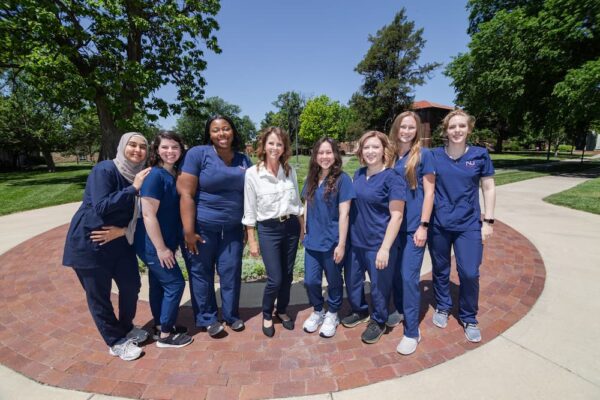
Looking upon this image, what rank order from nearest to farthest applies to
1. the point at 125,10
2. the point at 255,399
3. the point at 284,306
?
the point at 255,399
the point at 284,306
the point at 125,10

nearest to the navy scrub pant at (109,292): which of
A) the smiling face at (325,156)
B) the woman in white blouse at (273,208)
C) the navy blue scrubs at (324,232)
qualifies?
the woman in white blouse at (273,208)

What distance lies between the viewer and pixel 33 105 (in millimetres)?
25438

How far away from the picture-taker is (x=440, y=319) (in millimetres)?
2902

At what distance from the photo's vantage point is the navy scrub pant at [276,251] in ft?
8.69

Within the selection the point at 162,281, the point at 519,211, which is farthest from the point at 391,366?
the point at 519,211

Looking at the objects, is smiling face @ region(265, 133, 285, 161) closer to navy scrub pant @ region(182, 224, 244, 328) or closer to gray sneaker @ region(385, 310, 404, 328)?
navy scrub pant @ region(182, 224, 244, 328)

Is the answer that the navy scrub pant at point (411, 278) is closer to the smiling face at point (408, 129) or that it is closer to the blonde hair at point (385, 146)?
the blonde hair at point (385, 146)

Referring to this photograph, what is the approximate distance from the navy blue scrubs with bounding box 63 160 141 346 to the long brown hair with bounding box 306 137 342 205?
4.73ft

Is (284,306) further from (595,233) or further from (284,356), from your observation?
(595,233)

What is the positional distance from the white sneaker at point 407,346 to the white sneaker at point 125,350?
2.22 m

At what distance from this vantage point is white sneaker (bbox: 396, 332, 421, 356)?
251 centimetres

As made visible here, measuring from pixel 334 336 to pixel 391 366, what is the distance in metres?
0.59

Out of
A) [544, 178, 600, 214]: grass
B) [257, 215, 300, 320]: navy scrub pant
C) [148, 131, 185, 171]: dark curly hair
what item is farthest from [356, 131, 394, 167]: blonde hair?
[544, 178, 600, 214]: grass

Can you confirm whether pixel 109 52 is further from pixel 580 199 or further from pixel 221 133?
pixel 580 199
